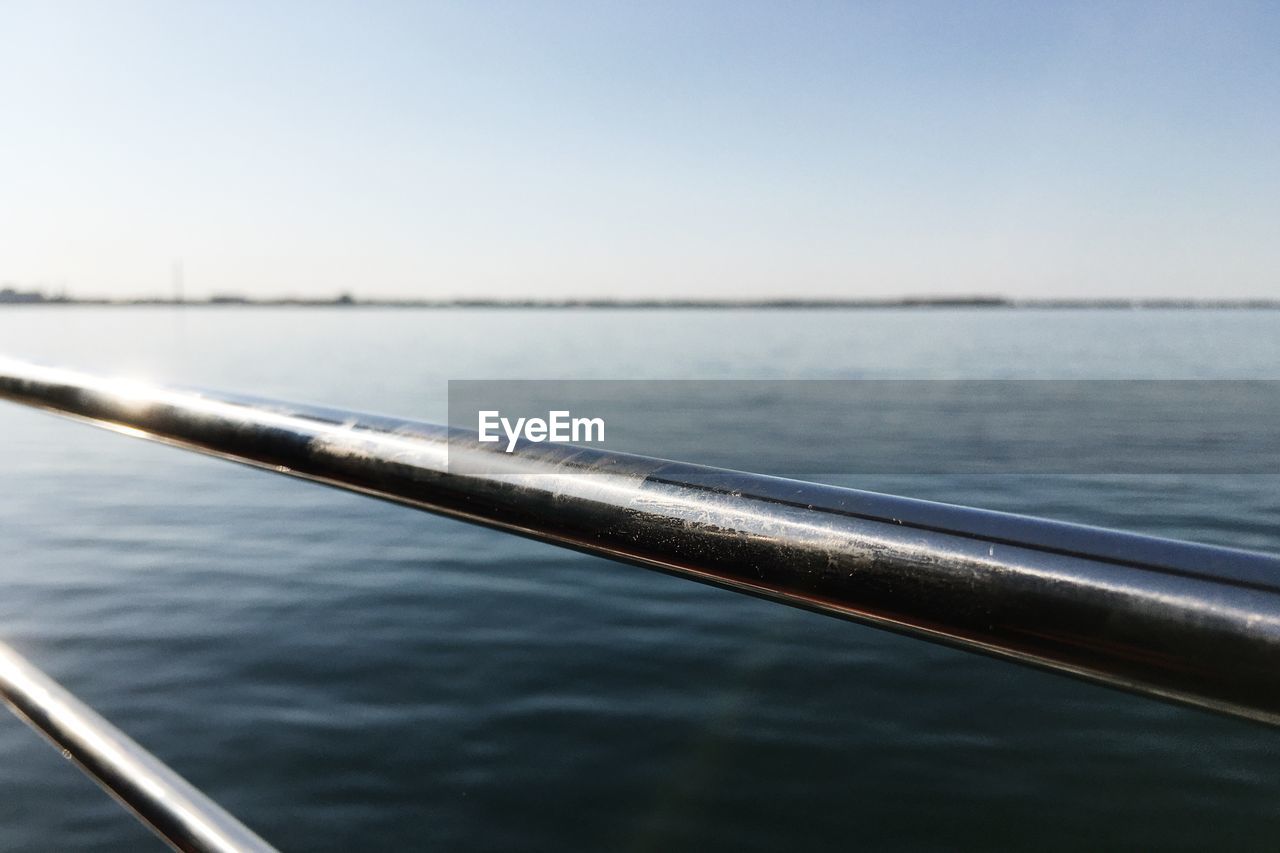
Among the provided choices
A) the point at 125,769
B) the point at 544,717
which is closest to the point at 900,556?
the point at 125,769

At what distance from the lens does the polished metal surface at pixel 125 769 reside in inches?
30.7

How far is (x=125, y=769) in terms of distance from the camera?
90 cm

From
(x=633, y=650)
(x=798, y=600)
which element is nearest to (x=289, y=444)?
(x=798, y=600)

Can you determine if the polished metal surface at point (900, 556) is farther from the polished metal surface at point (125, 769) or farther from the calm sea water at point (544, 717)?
the calm sea water at point (544, 717)

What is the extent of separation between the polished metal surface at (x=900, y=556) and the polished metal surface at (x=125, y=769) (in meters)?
0.31

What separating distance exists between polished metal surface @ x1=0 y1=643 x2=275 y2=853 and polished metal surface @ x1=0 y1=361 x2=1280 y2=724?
313 mm

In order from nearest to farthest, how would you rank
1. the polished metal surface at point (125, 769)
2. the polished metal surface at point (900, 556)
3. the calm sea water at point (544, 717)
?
1. the polished metal surface at point (900, 556)
2. the polished metal surface at point (125, 769)
3. the calm sea water at point (544, 717)

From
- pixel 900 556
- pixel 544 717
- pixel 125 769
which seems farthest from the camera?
pixel 544 717

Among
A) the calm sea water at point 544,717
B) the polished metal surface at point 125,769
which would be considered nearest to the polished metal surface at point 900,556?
the polished metal surface at point 125,769

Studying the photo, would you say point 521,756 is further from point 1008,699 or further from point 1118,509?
point 1118,509

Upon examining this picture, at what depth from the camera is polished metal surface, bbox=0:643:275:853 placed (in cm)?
78

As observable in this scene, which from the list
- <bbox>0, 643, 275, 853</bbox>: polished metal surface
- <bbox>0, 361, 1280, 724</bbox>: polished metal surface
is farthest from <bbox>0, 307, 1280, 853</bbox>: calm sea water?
<bbox>0, 361, 1280, 724</bbox>: polished metal surface

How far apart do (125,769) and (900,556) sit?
81 centimetres

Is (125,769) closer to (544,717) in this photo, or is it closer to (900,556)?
(900,556)
